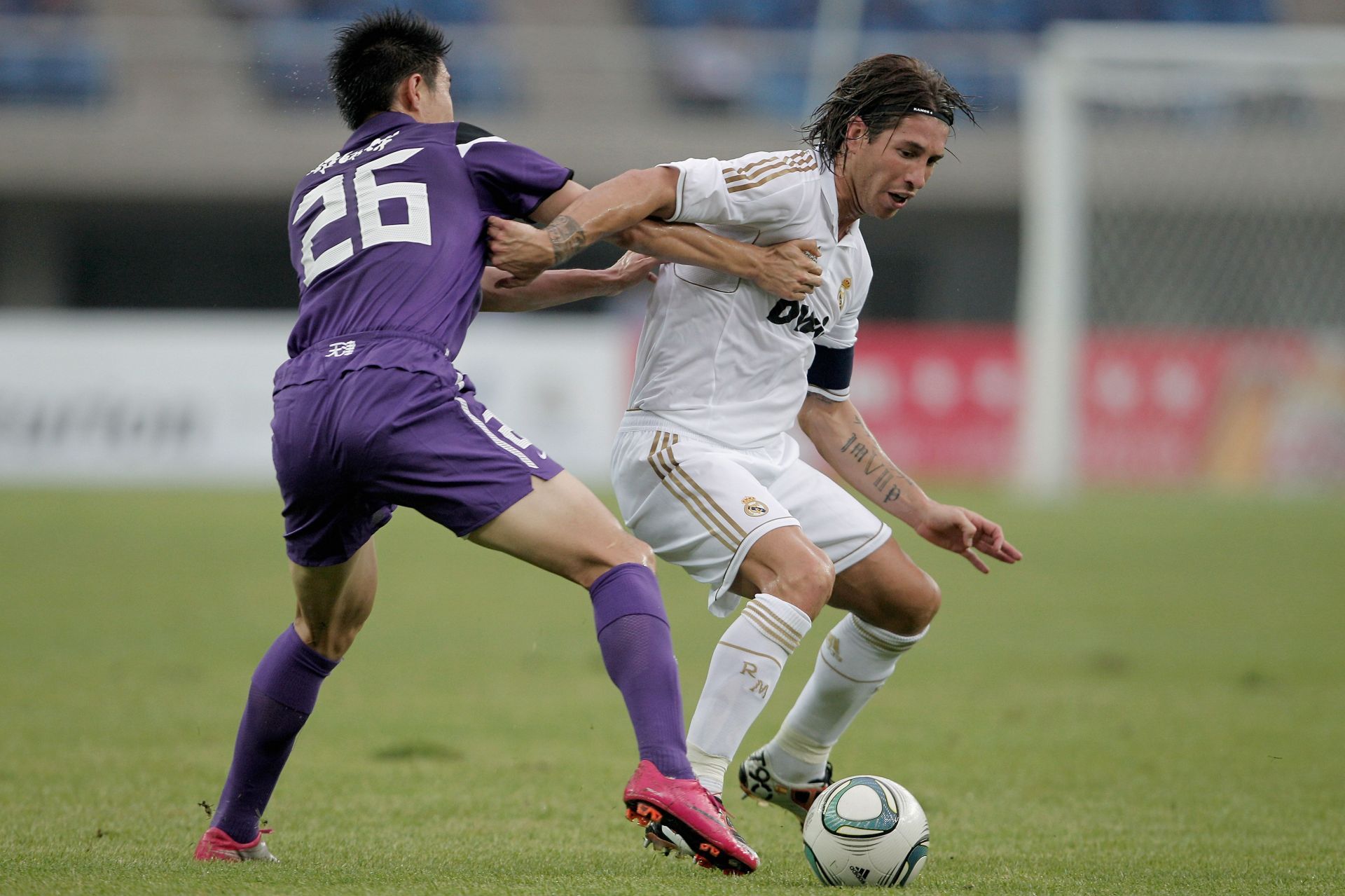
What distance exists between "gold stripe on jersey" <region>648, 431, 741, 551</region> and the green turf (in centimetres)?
90

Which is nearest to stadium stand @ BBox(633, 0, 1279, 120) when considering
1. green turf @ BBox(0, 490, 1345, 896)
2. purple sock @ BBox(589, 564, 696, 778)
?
green turf @ BBox(0, 490, 1345, 896)

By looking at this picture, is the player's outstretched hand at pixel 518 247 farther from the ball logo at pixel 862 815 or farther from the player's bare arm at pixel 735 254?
the ball logo at pixel 862 815

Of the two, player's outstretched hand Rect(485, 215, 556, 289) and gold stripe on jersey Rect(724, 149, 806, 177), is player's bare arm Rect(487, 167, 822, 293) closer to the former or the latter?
player's outstretched hand Rect(485, 215, 556, 289)

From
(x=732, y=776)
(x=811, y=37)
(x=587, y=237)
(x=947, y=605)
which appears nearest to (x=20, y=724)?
(x=732, y=776)

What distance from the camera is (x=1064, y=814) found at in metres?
5.16

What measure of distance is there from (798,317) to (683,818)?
165cm

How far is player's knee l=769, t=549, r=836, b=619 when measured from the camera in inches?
168

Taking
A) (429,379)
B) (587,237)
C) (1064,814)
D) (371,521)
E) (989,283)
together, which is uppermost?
(587,237)

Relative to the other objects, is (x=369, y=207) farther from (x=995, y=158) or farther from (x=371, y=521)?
(x=995, y=158)

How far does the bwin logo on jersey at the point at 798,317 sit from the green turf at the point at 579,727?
5.12 feet

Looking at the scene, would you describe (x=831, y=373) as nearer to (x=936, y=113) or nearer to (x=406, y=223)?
(x=936, y=113)

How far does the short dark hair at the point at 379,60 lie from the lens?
14.1 ft

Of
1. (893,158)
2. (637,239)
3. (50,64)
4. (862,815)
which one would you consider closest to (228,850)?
(862,815)

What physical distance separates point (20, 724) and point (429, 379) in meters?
3.76
